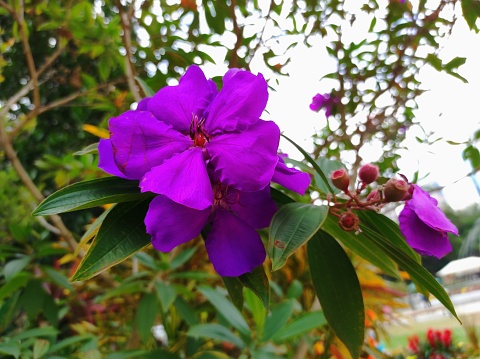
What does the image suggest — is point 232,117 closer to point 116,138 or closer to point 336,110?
point 116,138

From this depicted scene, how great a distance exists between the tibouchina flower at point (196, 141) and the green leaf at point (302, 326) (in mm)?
697

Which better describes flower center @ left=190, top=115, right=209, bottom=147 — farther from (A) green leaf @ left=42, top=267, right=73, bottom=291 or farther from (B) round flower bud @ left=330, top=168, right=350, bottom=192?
(A) green leaf @ left=42, top=267, right=73, bottom=291

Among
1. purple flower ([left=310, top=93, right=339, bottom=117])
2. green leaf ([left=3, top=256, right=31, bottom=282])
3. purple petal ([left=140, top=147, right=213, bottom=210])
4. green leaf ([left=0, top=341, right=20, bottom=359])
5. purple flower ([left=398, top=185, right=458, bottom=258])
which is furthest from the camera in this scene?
purple flower ([left=310, top=93, right=339, bottom=117])

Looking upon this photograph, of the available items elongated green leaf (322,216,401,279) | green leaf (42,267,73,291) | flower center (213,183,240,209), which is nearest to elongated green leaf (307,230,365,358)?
elongated green leaf (322,216,401,279)

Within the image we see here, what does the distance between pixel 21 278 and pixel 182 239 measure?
39.9 inches

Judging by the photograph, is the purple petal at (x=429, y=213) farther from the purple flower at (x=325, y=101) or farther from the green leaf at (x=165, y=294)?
the purple flower at (x=325, y=101)

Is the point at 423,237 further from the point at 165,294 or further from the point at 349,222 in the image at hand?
the point at 165,294

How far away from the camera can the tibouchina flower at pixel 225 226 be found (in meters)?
0.38

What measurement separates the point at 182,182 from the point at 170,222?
0.05m

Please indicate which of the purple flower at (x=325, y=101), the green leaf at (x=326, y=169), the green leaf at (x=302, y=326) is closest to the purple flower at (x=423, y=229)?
the green leaf at (x=326, y=169)

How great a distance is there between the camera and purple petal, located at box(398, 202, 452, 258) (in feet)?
1.48

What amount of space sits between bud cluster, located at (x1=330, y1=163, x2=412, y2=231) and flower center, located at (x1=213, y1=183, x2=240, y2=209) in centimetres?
12

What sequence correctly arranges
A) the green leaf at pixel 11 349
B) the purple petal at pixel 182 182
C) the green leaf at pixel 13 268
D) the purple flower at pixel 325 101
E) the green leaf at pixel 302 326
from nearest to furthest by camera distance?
1. the purple petal at pixel 182 182
2. the green leaf at pixel 11 349
3. the green leaf at pixel 302 326
4. the green leaf at pixel 13 268
5. the purple flower at pixel 325 101

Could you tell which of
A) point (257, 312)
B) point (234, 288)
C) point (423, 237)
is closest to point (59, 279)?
point (257, 312)
